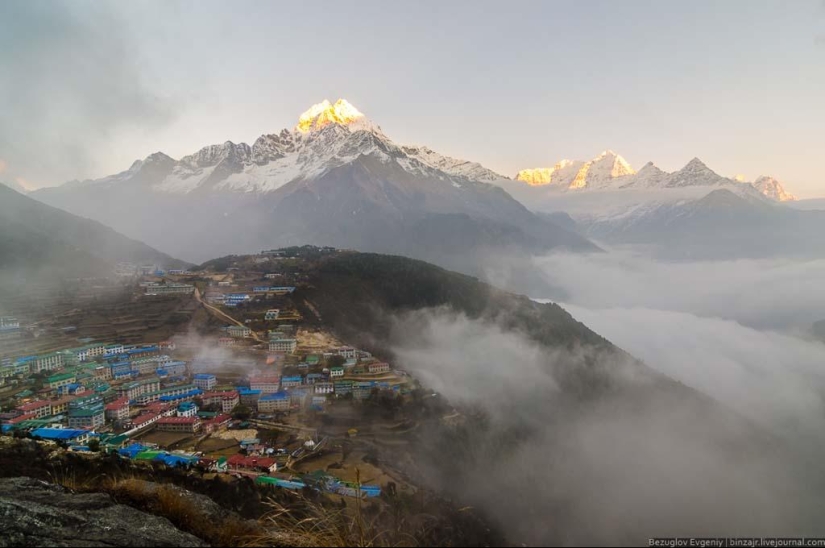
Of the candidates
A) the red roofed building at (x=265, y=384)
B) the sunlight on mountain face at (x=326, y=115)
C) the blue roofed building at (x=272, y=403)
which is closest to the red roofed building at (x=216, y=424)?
the blue roofed building at (x=272, y=403)

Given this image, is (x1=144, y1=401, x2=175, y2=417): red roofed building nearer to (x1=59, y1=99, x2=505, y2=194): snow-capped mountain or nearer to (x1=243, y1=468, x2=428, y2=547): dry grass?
(x1=243, y1=468, x2=428, y2=547): dry grass

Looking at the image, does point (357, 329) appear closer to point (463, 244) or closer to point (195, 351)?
point (195, 351)

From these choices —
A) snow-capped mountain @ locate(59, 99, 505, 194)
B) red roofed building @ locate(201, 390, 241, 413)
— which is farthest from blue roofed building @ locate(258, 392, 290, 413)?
snow-capped mountain @ locate(59, 99, 505, 194)

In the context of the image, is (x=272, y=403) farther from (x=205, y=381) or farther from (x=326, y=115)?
(x=326, y=115)

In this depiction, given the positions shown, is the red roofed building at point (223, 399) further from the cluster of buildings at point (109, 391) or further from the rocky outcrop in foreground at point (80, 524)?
the rocky outcrop in foreground at point (80, 524)

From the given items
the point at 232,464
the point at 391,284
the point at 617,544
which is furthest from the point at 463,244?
the point at 617,544

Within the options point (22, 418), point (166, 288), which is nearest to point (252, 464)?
point (22, 418)

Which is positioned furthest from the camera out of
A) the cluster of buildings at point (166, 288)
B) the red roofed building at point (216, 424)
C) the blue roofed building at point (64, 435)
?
the cluster of buildings at point (166, 288)
